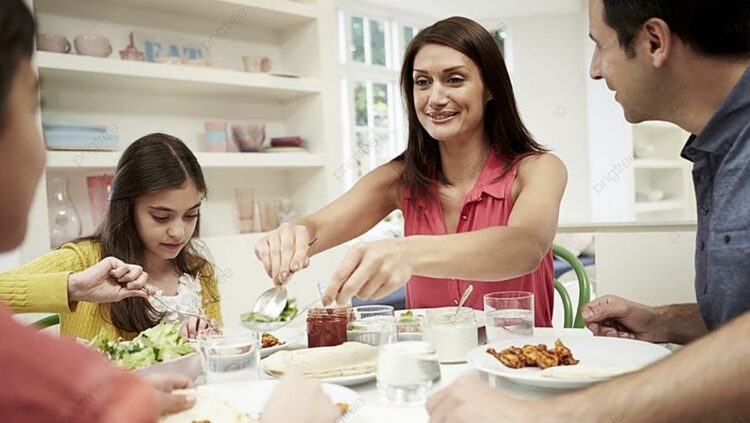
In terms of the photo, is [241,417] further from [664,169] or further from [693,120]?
[664,169]

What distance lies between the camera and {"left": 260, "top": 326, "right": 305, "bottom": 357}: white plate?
1.35 metres

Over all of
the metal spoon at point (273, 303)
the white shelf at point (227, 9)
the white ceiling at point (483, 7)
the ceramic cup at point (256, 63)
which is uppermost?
the white ceiling at point (483, 7)

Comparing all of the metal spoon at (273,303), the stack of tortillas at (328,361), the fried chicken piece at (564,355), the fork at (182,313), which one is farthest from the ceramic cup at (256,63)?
the fried chicken piece at (564,355)

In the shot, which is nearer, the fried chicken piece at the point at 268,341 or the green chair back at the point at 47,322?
the fried chicken piece at the point at 268,341

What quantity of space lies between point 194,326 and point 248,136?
2.23 meters

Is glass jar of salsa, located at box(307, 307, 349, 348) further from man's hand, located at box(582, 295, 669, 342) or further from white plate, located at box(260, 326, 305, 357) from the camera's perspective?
man's hand, located at box(582, 295, 669, 342)

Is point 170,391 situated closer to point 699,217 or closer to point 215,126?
point 699,217

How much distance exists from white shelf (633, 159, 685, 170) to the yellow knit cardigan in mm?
5136

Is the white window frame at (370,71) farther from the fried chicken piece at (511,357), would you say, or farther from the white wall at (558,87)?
the fried chicken piece at (511,357)

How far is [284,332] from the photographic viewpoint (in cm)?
157

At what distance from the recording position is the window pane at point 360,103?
5.10 m

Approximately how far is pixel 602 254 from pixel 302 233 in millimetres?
1482

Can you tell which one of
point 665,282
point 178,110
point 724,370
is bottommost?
point 665,282

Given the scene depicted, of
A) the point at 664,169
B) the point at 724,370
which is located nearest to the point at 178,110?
the point at 724,370
